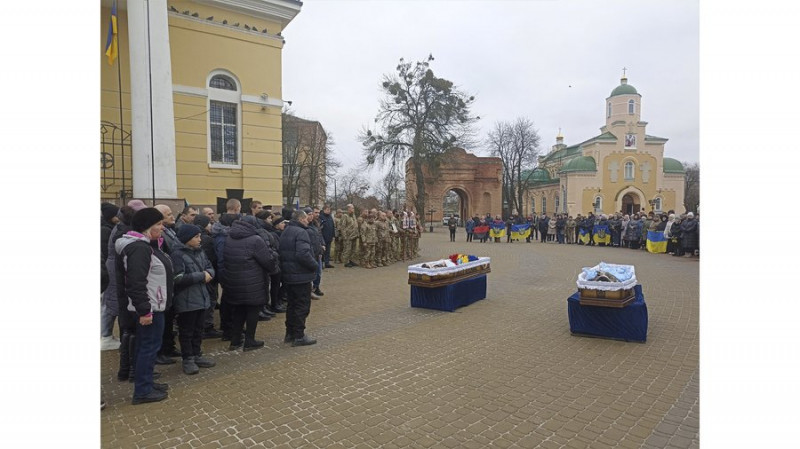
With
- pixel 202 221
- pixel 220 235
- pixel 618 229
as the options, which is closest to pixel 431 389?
pixel 220 235

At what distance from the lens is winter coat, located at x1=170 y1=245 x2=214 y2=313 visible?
5.27 meters

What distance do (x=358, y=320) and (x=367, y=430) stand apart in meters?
3.99

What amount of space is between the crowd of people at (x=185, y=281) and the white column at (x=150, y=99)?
229 inches

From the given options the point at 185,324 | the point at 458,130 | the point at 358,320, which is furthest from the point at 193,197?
the point at 458,130

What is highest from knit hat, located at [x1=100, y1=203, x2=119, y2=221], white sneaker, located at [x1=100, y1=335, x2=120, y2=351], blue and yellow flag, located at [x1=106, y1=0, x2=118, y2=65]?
blue and yellow flag, located at [x1=106, y1=0, x2=118, y2=65]

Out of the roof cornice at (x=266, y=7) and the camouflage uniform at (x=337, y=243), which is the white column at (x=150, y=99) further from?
the camouflage uniform at (x=337, y=243)

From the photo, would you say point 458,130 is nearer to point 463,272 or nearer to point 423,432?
point 463,272

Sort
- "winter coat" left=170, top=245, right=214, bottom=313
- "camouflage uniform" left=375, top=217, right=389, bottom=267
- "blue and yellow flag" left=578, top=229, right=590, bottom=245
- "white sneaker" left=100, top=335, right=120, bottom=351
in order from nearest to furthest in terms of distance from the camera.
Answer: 1. "winter coat" left=170, top=245, right=214, bottom=313
2. "white sneaker" left=100, top=335, right=120, bottom=351
3. "camouflage uniform" left=375, top=217, right=389, bottom=267
4. "blue and yellow flag" left=578, top=229, right=590, bottom=245

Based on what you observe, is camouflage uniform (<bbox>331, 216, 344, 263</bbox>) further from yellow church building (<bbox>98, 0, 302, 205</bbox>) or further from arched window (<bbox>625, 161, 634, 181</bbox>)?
arched window (<bbox>625, 161, 634, 181</bbox>)

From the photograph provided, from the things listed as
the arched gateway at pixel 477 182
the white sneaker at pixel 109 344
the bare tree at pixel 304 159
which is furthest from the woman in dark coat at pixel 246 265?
the arched gateway at pixel 477 182

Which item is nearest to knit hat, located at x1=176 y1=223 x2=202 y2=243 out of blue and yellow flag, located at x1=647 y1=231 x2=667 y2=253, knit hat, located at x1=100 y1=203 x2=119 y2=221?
knit hat, located at x1=100 y1=203 x2=119 y2=221

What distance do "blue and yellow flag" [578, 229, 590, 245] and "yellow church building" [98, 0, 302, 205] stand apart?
1771 centimetres

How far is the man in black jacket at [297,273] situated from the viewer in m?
6.42

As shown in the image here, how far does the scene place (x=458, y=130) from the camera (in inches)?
1455
